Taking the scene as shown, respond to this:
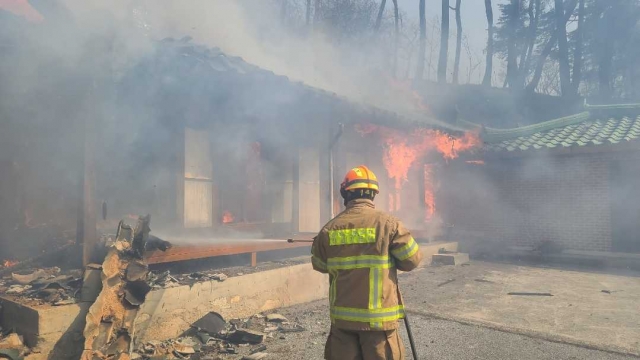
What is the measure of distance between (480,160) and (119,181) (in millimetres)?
10284

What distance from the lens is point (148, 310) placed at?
4.83m

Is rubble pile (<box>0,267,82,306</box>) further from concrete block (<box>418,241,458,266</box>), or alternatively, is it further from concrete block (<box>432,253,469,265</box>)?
concrete block (<box>432,253,469,265</box>)

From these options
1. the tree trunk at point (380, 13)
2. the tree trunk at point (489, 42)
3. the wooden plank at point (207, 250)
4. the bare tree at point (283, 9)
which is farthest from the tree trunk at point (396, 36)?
the wooden plank at point (207, 250)

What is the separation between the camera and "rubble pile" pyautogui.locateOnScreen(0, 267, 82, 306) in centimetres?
440

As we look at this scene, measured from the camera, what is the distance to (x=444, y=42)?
28828 mm

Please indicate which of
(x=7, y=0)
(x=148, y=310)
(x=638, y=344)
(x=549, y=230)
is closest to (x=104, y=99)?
(x=7, y=0)

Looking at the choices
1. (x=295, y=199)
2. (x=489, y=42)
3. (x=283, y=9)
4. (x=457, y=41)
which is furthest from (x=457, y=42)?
(x=295, y=199)

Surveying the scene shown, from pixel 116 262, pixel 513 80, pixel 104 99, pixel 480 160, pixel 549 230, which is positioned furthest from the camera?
pixel 513 80

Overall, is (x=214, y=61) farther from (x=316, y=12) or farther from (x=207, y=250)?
(x=316, y=12)

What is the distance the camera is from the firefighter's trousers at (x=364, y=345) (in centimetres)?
295

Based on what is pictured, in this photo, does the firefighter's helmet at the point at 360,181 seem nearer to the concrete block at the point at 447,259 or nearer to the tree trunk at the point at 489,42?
the concrete block at the point at 447,259

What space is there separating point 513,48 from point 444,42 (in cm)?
467

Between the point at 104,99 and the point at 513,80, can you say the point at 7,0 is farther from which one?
the point at 513,80

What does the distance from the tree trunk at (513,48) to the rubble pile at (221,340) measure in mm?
28025
